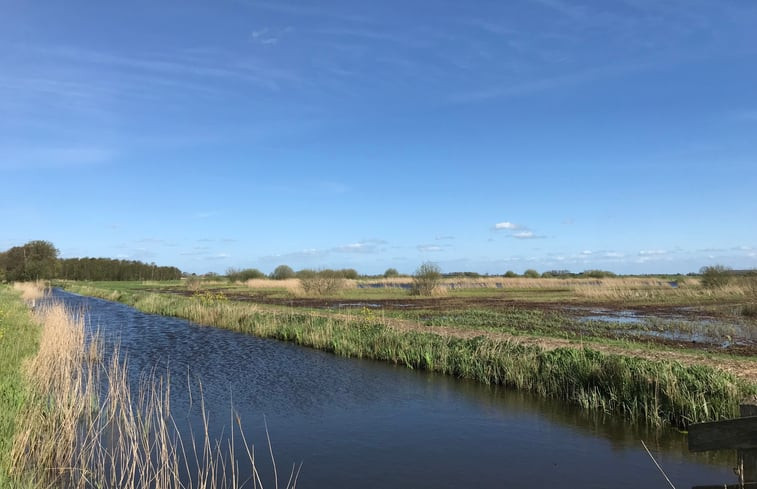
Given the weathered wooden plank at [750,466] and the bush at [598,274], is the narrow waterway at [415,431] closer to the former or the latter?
the weathered wooden plank at [750,466]

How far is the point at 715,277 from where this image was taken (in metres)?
47.3

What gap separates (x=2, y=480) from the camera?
535cm

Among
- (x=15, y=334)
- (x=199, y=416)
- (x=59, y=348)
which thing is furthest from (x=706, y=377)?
(x=15, y=334)

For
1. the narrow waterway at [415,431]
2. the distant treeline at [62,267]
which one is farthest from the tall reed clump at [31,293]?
the narrow waterway at [415,431]

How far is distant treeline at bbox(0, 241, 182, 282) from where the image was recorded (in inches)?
2916

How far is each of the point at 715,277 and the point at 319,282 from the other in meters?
39.5

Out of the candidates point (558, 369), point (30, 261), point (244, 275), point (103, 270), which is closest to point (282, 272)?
point (244, 275)

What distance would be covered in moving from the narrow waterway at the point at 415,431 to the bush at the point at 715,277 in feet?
144

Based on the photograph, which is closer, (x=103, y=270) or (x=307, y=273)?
(x=307, y=273)

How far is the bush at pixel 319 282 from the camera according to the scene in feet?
170

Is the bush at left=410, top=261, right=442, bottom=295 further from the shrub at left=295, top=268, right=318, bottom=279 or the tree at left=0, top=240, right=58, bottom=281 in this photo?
the tree at left=0, top=240, right=58, bottom=281

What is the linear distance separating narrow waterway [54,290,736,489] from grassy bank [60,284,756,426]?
1.73 feet

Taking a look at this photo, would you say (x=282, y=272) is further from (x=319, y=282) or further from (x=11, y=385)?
(x=11, y=385)

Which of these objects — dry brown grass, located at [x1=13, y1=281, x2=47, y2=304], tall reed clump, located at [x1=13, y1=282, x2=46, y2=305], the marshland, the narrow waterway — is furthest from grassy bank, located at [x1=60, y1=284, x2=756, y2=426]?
dry brown grass, located at [x1=13, y1=281, x2=47, y2=304]
